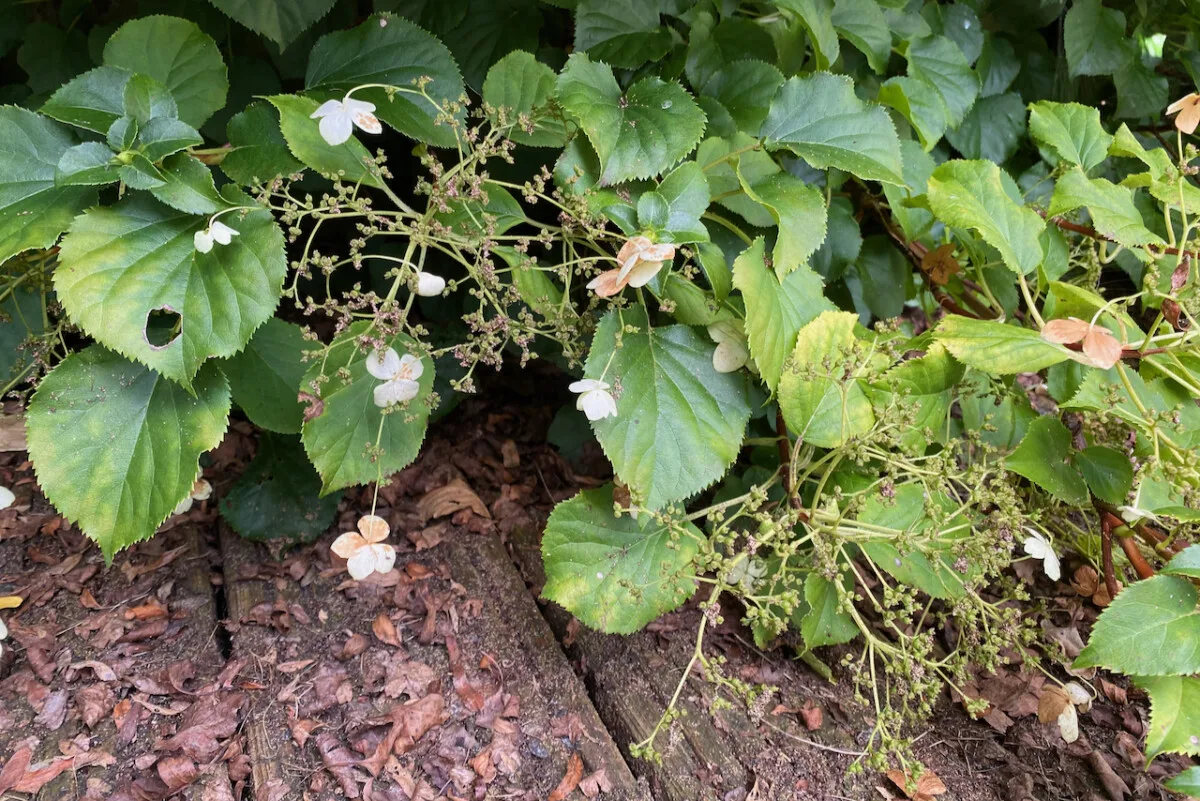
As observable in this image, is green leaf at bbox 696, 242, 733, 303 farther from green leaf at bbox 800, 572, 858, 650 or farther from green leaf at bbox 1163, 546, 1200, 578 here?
green leaf at bbox 1163, 546, 1200, 578

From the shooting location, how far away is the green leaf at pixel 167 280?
890mm

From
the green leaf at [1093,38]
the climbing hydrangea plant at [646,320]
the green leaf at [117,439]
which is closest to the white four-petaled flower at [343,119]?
the climbing hydrangea plant at [646,320]

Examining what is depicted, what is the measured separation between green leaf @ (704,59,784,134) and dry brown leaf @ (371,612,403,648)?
3.03 ft

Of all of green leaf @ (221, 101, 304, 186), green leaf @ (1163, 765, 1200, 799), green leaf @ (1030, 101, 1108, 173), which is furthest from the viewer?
green leaf @ (1030, 101, 1108, 173)

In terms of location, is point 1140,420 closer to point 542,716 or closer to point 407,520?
point 542,716

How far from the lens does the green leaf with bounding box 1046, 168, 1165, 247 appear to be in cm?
112

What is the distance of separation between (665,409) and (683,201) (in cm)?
27

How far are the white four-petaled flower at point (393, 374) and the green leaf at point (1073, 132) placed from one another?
1090mm

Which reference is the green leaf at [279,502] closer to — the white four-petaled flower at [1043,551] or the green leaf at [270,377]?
the green leaf at [270,377]

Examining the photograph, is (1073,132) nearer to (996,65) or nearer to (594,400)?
(996,65)

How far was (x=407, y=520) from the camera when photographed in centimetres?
136

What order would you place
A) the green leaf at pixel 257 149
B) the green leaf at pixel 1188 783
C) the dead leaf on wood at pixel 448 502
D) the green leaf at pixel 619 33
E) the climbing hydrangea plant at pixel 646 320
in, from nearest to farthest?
the green leaf at pixel 1188 783
the climbing hydrangea plant at pixel 646 320
the green leaf at pixel 257 149
the green leaf at pixel 619 33
the dead leaf on wood at pixel 448 502

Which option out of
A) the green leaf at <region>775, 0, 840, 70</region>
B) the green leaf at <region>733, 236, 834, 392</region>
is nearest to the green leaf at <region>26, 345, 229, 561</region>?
the green leaf at <region>733, 236, 834, 392</region>

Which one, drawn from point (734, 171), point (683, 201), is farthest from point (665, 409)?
point (734, 171)
